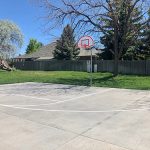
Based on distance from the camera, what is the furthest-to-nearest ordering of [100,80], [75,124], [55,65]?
1. [55,65]
2. [100,80]
3. [75,124]

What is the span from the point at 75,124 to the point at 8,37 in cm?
3509

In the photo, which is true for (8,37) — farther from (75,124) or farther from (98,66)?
(75,124)

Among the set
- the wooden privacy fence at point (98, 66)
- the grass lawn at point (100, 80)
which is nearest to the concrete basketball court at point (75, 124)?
the grass lawn at point (100, 80)

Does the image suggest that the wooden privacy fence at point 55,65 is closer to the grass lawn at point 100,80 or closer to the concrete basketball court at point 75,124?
the grass lawn at point 100,80

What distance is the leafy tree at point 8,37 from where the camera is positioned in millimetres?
39222

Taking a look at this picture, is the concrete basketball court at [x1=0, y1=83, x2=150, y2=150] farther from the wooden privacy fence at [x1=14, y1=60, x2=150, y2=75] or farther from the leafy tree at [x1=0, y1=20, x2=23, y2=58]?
the leafy tree at [x1=0, y1=20, x2=23, y2=58]

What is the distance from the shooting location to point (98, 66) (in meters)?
30.3

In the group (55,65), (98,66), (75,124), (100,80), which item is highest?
(55,65)

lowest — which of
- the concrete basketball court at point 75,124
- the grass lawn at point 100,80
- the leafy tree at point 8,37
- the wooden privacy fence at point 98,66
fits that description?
the concrete basketball court at point 75,124

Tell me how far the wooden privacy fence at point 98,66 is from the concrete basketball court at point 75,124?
16383mm

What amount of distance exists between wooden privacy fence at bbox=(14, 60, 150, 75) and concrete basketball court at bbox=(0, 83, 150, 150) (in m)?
16.4

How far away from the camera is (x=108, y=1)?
20.4 m

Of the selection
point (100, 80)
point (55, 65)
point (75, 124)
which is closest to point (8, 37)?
point (55, 65)

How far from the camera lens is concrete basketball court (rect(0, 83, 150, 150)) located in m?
5.23
